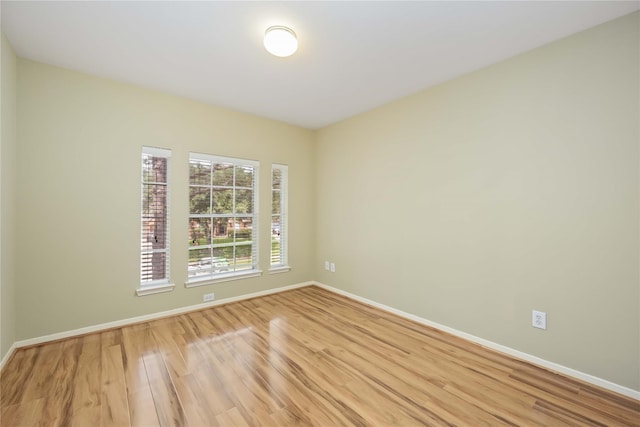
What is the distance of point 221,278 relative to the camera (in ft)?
12.1

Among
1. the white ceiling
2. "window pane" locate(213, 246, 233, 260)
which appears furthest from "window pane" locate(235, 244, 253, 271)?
the white ceiling

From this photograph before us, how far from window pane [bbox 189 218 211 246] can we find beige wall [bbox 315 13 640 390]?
235 centimetres

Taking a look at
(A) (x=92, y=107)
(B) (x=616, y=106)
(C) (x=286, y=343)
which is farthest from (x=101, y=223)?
(B) (x=616, y=106)

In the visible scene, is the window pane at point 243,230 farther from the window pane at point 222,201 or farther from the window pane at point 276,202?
the window pane at point 276,202

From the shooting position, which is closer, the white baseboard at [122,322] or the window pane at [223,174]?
the white baseboard at [122,322]

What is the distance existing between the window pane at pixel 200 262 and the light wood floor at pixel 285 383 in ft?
2.54

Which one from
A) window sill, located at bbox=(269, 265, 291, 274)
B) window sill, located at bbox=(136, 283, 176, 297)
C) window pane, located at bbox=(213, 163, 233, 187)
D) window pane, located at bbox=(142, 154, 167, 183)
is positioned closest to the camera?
window sill, located at bbox=(136, 283, 176, 297)

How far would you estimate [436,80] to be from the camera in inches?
113

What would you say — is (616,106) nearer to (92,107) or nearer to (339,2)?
(339,2)

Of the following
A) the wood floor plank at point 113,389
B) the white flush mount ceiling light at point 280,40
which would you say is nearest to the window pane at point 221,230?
the wood floor plank at point 113,389

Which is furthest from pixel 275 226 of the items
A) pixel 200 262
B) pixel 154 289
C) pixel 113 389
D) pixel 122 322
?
pixel 113 389

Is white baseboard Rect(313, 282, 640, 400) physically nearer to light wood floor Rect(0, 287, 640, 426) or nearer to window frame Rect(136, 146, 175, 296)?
light wood floor Rect(0, 287, 640, 426)

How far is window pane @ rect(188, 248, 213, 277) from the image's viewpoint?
352cm

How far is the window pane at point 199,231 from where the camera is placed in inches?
138
